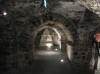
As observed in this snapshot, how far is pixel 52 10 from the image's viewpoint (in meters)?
6.26

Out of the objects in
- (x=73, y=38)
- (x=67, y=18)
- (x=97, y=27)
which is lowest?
(x=73, y=38)

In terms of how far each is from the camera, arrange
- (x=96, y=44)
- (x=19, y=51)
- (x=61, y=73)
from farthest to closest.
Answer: (x=19, y=51)
(x=61, y=73)
(x=96, y=44)

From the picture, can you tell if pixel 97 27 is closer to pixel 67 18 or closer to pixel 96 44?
pixel 67 18

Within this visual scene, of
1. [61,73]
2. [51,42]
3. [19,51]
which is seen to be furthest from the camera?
[51,42]

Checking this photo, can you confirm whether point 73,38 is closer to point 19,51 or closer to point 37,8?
point 37,8

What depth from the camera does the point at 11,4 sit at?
6066 mm

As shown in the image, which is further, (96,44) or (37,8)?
(37,8)

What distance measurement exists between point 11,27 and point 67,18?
265 centimetres

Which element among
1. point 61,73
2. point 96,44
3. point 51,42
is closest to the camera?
point 96,44

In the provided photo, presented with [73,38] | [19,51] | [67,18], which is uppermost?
[67,18]

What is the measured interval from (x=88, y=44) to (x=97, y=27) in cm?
93

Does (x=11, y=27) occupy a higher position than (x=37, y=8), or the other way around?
(x=37, y=8)

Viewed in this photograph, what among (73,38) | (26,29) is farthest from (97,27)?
(26,29)

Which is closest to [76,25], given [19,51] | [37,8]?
[37,8]
